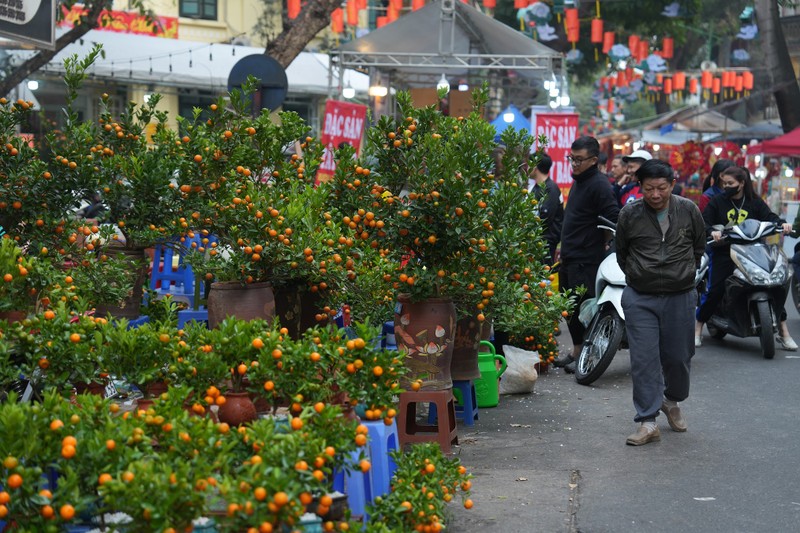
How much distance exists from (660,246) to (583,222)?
2649 mm

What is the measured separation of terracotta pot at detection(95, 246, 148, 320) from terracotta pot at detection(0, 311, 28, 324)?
75.3 inches

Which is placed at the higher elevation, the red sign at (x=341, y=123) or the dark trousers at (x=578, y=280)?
the red sign at (x=341, y=123)

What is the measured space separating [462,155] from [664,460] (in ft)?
7.14

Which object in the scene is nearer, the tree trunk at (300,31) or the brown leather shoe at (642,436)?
the brown leather shoe at (642,436)

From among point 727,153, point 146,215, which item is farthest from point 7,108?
point 727,153

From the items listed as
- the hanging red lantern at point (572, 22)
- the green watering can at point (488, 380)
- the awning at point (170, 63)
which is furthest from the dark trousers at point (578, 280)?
the hanging red lantern at point (572, 22)

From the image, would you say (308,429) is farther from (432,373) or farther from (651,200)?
(651,200)

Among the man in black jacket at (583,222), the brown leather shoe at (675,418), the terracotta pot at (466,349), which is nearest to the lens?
the terracotta pot at (466,349)

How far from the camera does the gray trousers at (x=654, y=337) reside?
6961 mm

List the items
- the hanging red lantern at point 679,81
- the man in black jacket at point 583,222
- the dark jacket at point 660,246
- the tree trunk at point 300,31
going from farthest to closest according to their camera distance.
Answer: the hanging red lantern at point 679,81 < the tree trunk at point 300,31 < the man in black jacket at point 583,222 < the dark jacket at point 660,246

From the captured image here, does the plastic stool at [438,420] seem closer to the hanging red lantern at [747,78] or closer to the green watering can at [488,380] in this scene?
the green watering can at [488,380]

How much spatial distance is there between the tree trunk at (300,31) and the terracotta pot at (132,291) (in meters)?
6.87

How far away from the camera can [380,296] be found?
21.2ft

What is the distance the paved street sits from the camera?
5441mm
